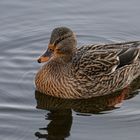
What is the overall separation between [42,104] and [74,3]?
10.8 ft

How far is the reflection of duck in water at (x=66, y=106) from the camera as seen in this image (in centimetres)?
A: 894

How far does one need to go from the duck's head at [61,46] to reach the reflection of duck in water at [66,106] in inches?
26.6

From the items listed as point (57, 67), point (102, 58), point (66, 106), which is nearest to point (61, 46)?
point (57, 67)

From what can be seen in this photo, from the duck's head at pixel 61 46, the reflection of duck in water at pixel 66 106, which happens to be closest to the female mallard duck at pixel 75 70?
the duck's head at pixel 61 46

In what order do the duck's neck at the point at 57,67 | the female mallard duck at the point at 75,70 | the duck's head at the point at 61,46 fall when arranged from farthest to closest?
the duck's neck at the point at 57,67, the female mallard duck at the point at 75,70, the duck's head at the point at 61,46

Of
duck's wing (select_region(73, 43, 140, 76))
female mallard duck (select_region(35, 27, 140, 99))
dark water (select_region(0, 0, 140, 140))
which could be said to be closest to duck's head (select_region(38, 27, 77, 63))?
female mallard duck (select_region(35, 27, 140, 99))

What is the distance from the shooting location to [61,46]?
981cm

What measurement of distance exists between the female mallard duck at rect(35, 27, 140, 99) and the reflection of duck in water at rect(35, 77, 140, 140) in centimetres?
10

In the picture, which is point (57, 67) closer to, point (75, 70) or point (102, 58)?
point (75, 70)

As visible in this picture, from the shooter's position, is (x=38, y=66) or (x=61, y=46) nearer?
(x=61, y=46)

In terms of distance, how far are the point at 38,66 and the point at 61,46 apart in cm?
97

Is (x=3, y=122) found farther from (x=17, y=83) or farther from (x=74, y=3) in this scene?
(x=74, y=3)

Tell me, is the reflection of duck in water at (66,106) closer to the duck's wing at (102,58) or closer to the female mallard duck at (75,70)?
the female mallard duck at (75,70)

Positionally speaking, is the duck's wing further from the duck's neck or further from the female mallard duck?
the duck's neck
